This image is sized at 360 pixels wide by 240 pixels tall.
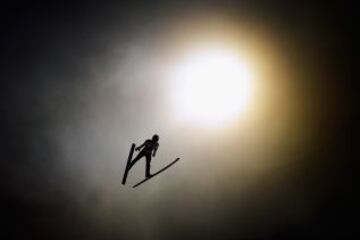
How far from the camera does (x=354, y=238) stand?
145 metres

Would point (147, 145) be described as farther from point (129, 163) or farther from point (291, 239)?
point (291, 239)

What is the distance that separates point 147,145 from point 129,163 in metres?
2.27

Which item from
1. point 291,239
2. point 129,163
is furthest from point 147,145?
point 291,239

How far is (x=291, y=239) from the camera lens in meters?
150

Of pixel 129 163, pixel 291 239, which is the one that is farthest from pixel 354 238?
pixel 129 163

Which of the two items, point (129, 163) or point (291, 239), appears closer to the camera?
point (129, 163)

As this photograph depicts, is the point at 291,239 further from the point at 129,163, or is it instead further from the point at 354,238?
the point at 129,163

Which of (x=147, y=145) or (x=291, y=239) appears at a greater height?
(x=291, y=239)

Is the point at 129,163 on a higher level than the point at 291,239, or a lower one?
lower

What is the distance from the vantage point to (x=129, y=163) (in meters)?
28.4

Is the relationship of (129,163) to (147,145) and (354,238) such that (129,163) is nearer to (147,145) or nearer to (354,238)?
(147,145)

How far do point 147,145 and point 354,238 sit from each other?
13970 centimetres

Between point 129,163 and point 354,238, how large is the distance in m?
139

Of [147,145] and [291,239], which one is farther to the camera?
[291,239]
